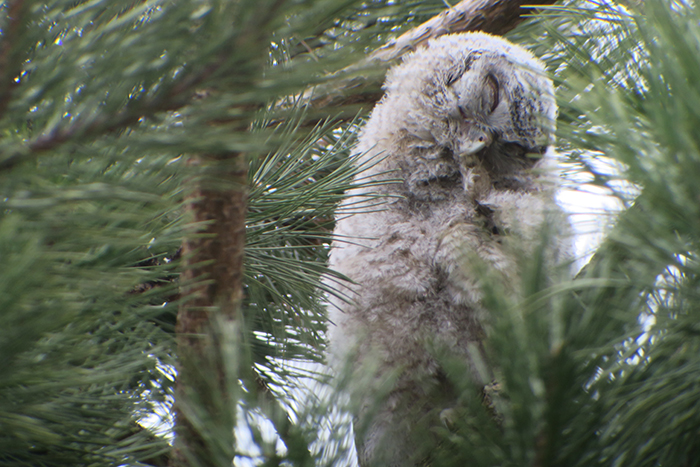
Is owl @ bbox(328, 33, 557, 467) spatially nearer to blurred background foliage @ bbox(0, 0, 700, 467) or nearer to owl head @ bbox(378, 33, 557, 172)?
owl head @ bbox(378, 33, 557, 172)

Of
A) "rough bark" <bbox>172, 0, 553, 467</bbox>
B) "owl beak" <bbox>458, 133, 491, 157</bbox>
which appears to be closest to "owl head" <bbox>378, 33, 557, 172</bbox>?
"owl beak" <bbox>458, 133, 491, 157</bbox>

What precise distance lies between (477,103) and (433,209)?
21cm

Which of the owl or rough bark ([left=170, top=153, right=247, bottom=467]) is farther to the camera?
the owl

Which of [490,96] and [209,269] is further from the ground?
[490,96]

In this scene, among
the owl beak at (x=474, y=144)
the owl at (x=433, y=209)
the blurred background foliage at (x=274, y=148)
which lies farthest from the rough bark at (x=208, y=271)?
the owl beak at (x=474, y=144)

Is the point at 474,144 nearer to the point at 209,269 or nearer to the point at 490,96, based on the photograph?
the point at 490,96

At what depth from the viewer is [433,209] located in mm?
1000

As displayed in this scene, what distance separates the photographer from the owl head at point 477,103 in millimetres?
989

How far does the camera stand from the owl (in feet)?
2.94

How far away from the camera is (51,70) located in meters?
0.41

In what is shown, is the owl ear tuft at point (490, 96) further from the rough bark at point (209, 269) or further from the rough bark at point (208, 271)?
the rough bark at point (208, 271)

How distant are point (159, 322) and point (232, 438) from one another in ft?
2.68

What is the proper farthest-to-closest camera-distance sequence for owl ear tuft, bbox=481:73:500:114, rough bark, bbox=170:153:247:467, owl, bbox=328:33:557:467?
owl ear tuft, bbox=481:73:500:114, owl, bbox=328:33:557:467, rough bark, bbox=170:153:247:467

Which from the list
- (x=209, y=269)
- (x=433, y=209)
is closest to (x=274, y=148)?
(x=209, y=269)
